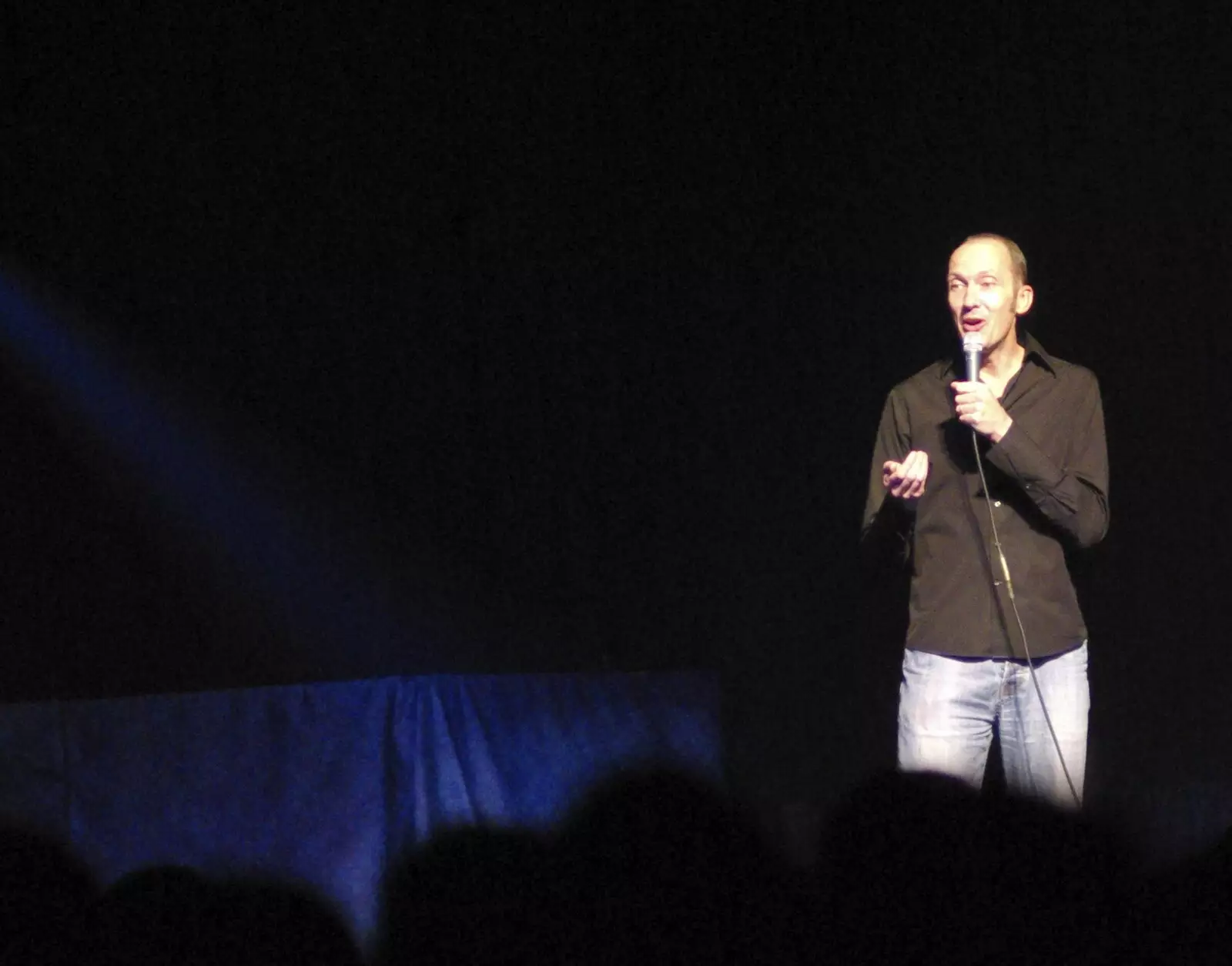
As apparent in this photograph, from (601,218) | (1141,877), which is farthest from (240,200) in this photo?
(1141,877)

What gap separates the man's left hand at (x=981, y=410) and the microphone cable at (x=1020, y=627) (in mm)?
119

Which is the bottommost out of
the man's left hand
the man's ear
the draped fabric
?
the draped fabric

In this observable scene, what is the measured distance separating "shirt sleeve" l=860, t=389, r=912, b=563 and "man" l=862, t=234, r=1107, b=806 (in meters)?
0.04

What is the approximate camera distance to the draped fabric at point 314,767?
10.9 ft

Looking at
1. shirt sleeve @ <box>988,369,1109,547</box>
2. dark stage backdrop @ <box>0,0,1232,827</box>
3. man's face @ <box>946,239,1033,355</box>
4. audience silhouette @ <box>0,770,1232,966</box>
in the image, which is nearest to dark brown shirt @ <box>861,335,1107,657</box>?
shirt sleeve @ <box>988,369,1109,547</box>

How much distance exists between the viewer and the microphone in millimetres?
2730

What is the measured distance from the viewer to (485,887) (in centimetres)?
155

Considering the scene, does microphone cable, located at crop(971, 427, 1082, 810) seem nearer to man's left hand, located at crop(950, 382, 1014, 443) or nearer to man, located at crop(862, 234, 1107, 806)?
man, located at crop(862, 234, 1107, 806)

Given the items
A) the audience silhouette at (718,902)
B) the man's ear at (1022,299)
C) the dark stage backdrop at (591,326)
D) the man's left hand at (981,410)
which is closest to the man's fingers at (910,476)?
the man's left hand at (981,410)

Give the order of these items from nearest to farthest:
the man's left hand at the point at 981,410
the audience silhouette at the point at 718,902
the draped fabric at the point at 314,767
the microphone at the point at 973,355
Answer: the audience silhouette at the point at 718,902
the man's left hand at the point at 981,410
the microphone at the point at 973,355
the draped fabric at the point at 314,767

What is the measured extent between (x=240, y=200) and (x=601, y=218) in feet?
3.44

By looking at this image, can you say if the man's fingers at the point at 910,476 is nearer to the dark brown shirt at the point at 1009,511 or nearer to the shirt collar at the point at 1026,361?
the dark brown shirt at the point at 1009,511

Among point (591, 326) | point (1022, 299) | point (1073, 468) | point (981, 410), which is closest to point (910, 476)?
point (981, 410)

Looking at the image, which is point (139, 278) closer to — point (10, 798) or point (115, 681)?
point (115, 681)
